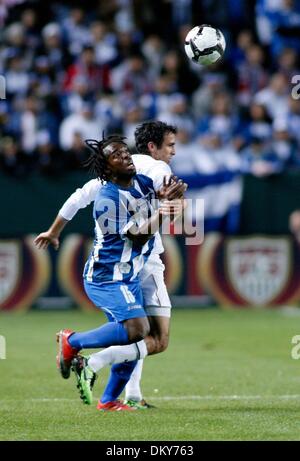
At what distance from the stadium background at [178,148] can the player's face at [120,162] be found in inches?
155

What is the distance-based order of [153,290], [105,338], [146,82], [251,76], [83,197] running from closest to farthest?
[105,338], [83,197], [153,290], [146,82], [251,76]

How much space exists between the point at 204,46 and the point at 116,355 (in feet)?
10.0

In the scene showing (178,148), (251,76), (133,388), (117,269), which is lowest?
(133,388)

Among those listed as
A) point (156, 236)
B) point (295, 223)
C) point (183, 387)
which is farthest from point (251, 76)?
point (156, 236)

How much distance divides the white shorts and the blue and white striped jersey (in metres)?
0.40

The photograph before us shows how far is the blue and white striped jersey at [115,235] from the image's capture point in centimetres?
782

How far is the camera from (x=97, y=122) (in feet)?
54.5

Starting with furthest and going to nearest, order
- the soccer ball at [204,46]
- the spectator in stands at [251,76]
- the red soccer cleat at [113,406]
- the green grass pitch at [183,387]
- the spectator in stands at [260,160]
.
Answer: the spectator in stands at [251,76] < the spectator in stands at [260,160] < the soccer ball at [204,46] < the red soccer cleat at [113,406] < the green grass pitch at [183,387]

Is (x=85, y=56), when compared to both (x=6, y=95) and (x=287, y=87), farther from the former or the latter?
(x=287, y=87)

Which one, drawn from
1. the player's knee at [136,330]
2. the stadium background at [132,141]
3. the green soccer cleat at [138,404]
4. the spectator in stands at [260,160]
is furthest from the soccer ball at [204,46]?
the spectator in stands at [260,160]

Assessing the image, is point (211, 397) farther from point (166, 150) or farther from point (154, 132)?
point (154, 132)

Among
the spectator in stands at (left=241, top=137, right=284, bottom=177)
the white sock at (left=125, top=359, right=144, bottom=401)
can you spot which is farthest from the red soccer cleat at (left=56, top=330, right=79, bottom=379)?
the spectator in stands at (left=241, top=137, right=284, bottom=177)

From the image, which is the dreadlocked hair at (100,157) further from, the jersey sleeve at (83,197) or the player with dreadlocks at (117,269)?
the jersey sleeve at (83,197)

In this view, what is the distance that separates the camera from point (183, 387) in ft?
30.6
